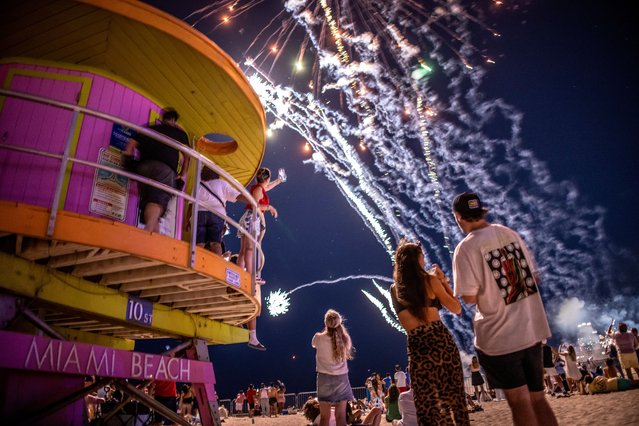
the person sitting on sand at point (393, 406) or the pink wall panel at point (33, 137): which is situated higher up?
the pink wall panel at point (33, 137)

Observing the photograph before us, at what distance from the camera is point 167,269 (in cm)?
488

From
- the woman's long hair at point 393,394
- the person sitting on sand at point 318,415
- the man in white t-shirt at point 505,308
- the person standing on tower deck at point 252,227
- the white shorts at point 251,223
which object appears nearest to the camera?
the man in white t-shirt at point 505,308

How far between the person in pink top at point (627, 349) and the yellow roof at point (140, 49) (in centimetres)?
1394

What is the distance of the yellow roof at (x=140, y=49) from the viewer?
5.54 meters

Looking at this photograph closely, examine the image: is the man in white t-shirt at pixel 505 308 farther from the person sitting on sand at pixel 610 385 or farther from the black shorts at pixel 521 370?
the person sitting on sand at pixel 610 385

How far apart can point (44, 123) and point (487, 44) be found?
93.9 meters

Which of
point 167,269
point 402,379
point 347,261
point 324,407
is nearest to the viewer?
point 167,269

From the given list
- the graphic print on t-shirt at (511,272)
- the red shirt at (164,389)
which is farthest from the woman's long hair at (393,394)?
the graphic print on t-shirt at (511,272)

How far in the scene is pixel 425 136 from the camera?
45250 millimetres

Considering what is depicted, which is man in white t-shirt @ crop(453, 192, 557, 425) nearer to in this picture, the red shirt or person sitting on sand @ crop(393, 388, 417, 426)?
person sitting on sand @ crop(393, 388, 417, 426)

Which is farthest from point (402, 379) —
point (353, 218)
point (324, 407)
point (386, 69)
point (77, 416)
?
point (353, 218)

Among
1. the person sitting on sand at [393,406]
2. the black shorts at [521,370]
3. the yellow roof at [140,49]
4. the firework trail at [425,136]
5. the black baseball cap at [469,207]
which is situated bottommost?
the person sitting on sand at [393,406]

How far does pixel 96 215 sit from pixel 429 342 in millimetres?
4695

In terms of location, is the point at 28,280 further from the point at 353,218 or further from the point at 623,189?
the point at 623,189
